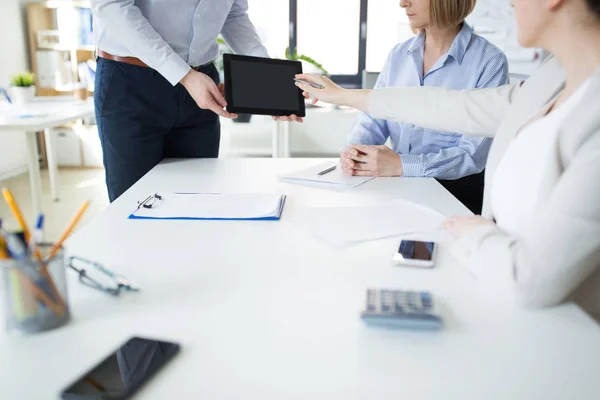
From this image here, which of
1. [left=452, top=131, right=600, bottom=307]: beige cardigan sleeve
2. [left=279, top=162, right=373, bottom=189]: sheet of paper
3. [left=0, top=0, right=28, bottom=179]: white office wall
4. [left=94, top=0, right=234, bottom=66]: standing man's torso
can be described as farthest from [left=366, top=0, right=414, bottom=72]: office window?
[left=452, top=131, right=600, bottom=307]: beige cardigan sleeve

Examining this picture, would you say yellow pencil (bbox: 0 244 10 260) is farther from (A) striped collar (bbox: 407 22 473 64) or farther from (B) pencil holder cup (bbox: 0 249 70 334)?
(A) striped collar (bbox: 407 22 473 64)

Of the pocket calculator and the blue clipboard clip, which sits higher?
the pocket calculator

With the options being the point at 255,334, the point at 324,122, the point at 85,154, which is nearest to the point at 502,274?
the point at 255,334

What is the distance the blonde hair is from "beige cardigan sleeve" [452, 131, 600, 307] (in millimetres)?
1020

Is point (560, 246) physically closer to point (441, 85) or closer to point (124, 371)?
point (124, 371)

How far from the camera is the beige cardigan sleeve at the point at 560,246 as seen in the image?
70 cm

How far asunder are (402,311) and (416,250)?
0.26 m

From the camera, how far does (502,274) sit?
767mm

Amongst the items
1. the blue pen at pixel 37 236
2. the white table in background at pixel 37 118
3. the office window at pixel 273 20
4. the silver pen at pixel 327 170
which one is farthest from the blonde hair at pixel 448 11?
the office window at pixel 273 20

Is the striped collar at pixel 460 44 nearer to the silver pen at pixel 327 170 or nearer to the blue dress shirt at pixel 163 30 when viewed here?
the silver pen at pixel 327 170

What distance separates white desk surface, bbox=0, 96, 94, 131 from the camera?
8.59ft

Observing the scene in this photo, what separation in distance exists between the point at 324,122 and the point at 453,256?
10.9 feet

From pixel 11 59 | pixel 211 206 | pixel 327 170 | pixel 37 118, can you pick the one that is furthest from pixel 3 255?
pixel 11 59

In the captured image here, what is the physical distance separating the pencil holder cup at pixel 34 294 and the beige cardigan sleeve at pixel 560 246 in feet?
1.88
